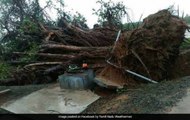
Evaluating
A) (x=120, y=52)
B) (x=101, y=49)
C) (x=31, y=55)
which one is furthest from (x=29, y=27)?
(x=120, y=52)

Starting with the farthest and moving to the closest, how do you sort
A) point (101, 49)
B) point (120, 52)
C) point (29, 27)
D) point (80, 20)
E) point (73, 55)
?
point (80, 20) → point (29, 27) → point (73, 55) → point (101, 49) → point (120, 52)

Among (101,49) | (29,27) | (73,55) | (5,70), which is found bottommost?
(5,70)

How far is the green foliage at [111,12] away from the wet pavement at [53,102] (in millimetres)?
5009

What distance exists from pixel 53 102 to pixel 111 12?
6.11 meters

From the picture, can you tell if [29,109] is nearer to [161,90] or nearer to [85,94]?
[85,94]

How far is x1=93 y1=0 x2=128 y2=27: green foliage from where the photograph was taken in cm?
1056

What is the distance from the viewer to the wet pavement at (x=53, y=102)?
5168mm

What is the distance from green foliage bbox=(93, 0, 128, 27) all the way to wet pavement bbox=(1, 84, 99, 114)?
501 centimetres

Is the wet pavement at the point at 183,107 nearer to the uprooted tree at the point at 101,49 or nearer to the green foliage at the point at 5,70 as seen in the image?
the uprooted tree at the point at 101,49

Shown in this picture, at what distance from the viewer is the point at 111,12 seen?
424 inches

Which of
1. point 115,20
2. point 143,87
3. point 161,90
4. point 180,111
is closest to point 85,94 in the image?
point 143,87

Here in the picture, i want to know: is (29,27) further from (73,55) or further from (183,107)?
(183,107)

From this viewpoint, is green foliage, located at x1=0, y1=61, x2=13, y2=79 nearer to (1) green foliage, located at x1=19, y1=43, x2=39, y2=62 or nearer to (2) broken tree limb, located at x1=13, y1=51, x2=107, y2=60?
(1) green foliage, located at x1=19, y1=43, x2=39, y2=62

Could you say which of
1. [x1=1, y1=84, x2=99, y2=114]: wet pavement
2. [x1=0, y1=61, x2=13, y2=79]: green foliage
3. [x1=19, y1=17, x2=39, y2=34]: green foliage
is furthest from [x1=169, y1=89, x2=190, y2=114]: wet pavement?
[x1=19, y1=17, x2=39, y2=34]: green foliage
